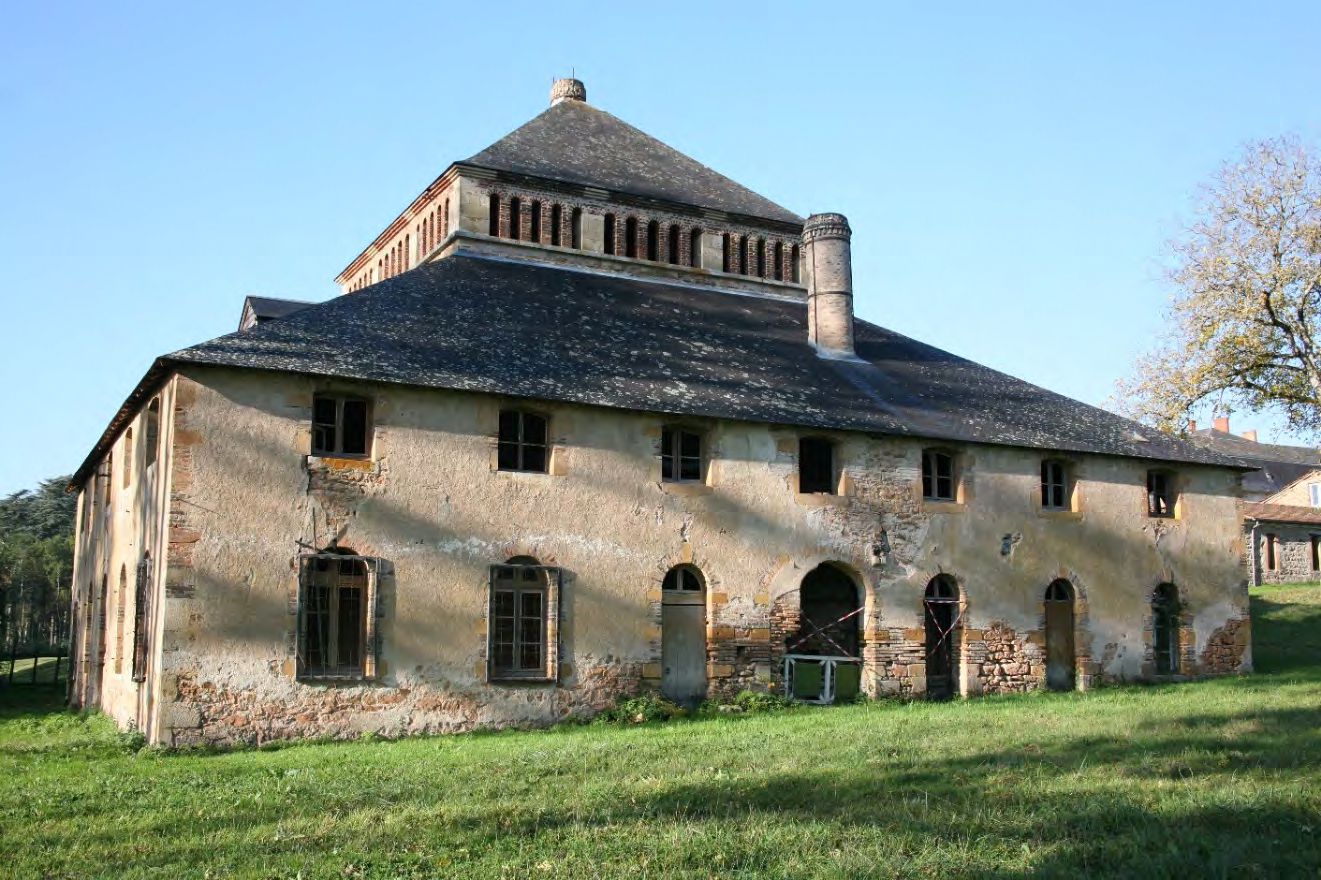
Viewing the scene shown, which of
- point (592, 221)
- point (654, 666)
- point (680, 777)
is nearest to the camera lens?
point (680, 777)

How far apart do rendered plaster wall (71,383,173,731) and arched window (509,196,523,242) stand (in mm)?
8616

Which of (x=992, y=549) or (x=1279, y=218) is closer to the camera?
(x=992, y=549)

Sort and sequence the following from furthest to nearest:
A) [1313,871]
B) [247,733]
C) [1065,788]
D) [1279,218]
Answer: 1. [1279,218]
2. [247,733]
3. [1065,788]
4. [1313,871]

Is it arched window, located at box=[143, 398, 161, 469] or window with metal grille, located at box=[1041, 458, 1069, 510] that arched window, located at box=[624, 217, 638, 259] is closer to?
window with metal grille, located at box=[1041, 458, 1069, 510]

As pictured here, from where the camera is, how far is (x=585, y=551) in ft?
61.6

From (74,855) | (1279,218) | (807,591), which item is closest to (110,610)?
(807,591)

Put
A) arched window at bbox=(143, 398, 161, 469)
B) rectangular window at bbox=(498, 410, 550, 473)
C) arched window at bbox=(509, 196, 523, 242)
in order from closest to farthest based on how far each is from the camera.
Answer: rectangular window at bbox=(498, 410, 550, 473)
arched window at bbox=(143, 398, 161, 469)
arched window at bbox=(509, 196, 523, 242)

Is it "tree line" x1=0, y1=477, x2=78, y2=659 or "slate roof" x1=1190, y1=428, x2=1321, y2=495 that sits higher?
"slate roof" x1=1190, y1=428, x2=1321, y2=495

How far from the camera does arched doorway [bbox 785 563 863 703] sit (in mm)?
20297

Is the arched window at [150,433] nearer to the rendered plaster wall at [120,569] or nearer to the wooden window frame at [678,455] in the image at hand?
the rendered plaster wall at [120,569]

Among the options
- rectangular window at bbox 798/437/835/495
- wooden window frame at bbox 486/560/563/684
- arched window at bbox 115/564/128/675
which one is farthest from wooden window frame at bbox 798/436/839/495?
arched window at bbox 115/564/128/675

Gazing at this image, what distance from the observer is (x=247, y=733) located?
53.0 ft

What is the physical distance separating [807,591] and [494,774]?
10136 millimetres

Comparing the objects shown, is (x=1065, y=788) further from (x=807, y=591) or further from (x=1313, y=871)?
(x=807, y=591)
